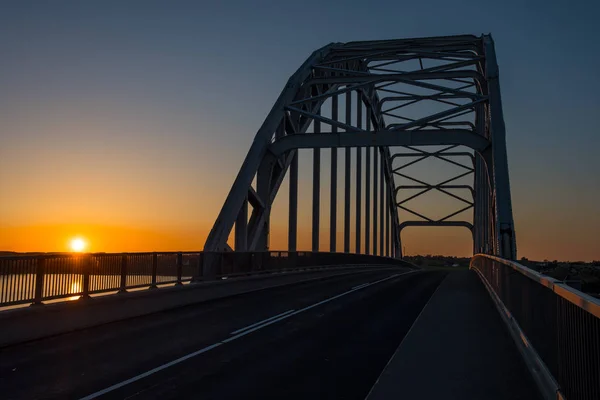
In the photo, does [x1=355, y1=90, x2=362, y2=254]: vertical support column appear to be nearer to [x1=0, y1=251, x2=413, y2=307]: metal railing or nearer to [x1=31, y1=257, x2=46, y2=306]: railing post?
[x1=0, y1=251, x2=413, y2=307]: metal railing

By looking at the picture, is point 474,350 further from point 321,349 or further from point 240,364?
point 240,364

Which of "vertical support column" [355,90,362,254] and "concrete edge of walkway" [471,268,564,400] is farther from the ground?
"vertical support column" [355,90,362,254]

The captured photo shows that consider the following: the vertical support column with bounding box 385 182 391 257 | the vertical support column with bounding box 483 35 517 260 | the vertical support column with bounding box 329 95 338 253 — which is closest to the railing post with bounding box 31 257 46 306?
the vertical support column with bounding box 483 35 517 260

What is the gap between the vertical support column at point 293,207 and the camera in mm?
34000

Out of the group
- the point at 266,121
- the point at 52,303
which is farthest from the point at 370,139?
the point at 52,303

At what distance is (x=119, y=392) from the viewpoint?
7664 millimetres

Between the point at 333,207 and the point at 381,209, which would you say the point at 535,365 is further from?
the point at 381,209

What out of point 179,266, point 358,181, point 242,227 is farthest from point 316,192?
point 179,266

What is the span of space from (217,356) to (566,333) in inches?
226

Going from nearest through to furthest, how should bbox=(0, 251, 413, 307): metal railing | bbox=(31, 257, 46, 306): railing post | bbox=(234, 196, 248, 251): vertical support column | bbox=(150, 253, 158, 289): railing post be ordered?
bbox=(0, 251, 413, 307): metal railing, bbox=(31, 257, 46, 306): railing post, bbox=(150, 253, 158, 289): railing post, bbox=(234, 196, 248, 251): vertical support column

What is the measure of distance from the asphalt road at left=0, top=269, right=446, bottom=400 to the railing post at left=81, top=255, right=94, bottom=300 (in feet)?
2.62

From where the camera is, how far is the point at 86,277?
539 inches

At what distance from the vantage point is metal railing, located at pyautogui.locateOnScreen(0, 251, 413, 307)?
11664 millimetres

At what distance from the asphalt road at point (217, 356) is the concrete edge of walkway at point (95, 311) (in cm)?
30
